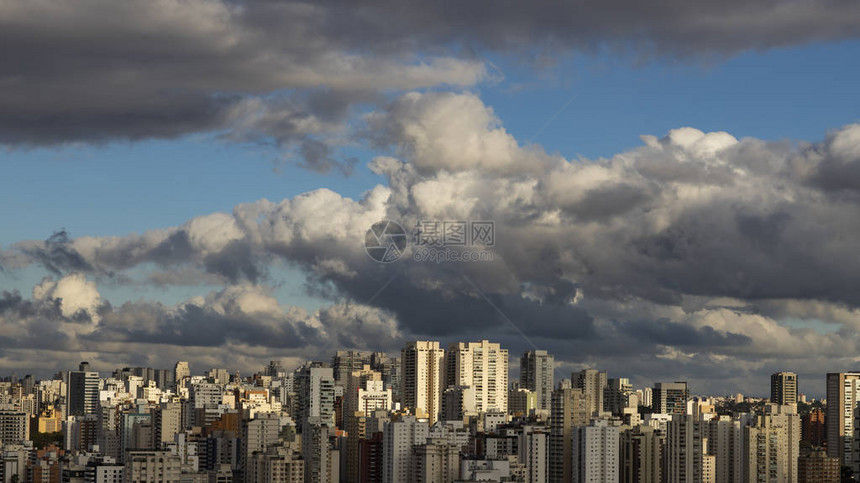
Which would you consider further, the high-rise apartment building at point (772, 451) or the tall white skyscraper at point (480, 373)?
the tall white skyscraper at point (480, 373)

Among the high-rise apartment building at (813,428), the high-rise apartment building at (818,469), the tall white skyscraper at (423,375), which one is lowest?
the high-rise apartment building at (818,469)

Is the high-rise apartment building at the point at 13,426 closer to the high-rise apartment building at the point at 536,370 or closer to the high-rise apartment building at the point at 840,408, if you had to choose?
the high-rise apartment building at the point at 536,370

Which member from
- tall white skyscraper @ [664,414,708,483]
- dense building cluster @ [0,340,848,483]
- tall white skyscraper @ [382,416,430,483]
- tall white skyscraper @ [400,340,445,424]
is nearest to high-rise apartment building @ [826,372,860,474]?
dense building cluster @ [0,340,848,483]

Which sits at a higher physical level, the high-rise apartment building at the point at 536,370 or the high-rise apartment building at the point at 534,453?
the high-rise apartment building at the point at 536,370

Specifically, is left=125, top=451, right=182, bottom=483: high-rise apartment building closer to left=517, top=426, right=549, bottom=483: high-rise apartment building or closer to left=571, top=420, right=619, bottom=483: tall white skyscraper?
left=517, top=426, right=549, bottom=483: high-rise apartment building

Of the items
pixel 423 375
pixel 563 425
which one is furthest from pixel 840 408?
pixel 423 375

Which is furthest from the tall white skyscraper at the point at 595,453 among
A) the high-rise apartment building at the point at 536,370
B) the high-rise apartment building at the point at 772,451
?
the high-rise apartment building at the point at 536,370

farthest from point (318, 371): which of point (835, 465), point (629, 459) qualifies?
point (835, 465)
